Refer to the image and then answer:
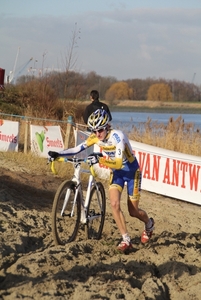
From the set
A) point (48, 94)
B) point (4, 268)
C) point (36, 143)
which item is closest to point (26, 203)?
point (4, 268)

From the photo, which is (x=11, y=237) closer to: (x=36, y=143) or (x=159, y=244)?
(x=159, y=244)

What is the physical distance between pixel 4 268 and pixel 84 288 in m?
0.95

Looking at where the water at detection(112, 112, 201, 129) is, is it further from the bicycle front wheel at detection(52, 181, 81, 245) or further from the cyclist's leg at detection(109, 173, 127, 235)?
the bicycle front wheel at detection(52, 181, 81, 245)

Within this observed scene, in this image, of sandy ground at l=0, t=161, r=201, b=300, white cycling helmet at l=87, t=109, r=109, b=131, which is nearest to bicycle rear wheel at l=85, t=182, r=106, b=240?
sandy ground at l=0, t=161, r=201, b=300

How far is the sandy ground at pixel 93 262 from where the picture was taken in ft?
18.8

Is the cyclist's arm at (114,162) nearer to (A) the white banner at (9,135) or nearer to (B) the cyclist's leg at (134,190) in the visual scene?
(B) the cyclist's leg at (134,190)

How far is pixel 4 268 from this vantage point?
20.4 feet

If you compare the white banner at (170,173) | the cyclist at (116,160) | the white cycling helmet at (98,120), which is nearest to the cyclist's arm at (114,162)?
the cyclist at (116,160)

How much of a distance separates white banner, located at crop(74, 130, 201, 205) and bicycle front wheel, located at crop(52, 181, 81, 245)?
215 inches

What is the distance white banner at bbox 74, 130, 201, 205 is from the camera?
1330 centimetres

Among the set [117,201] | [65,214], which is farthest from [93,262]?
[117,201]

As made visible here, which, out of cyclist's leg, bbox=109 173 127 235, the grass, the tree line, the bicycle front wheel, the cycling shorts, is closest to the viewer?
the bicycle front wheel

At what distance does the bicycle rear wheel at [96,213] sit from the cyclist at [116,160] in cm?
43

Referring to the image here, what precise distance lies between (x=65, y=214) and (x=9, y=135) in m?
10.6
